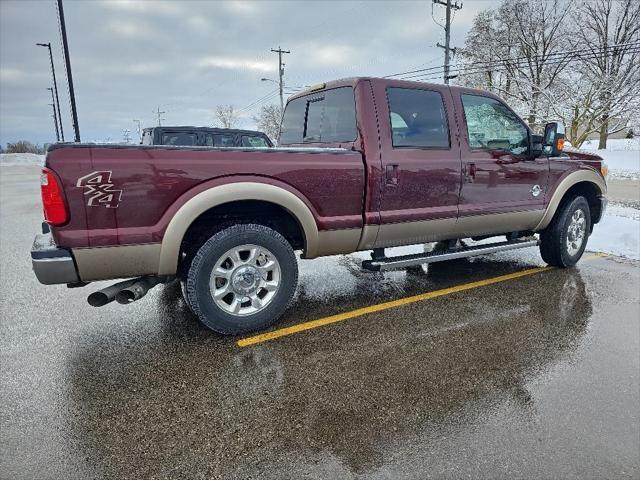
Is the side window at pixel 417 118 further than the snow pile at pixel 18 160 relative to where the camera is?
No

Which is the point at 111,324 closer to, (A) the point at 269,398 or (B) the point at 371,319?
(A) the point at 269,398

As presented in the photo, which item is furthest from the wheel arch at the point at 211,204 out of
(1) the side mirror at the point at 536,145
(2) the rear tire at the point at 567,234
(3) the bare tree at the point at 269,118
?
(3) the bare tree at the point at 269,118

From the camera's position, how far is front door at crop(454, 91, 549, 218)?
13.9 ft

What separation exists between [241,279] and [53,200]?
4.49ft

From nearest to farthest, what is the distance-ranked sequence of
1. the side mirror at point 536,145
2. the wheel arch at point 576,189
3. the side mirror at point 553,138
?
1. the side mirror at point 553,138
2. the side mirror at point 536,145
3. the wheel arch at point 576,189

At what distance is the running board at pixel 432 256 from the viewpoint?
3.88 metres

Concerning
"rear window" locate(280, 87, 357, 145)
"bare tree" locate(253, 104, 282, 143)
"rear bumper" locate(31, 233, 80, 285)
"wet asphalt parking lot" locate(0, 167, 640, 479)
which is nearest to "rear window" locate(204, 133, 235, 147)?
"rear window" locate(280, 87, 357, 145)

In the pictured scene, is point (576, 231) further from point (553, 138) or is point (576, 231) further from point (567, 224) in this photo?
point (553, 138)

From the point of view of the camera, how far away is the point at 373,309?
13.0 ft

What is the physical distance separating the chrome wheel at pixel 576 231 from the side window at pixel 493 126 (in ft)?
4.24

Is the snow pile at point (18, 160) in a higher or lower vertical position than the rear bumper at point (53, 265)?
lower

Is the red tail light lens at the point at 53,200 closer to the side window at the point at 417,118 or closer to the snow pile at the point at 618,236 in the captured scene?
the side window at the point at 417,118

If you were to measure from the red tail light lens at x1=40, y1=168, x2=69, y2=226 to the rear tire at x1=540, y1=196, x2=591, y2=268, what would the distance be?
5.09 meters

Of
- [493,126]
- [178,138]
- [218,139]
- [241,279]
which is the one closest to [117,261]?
[241,279]
